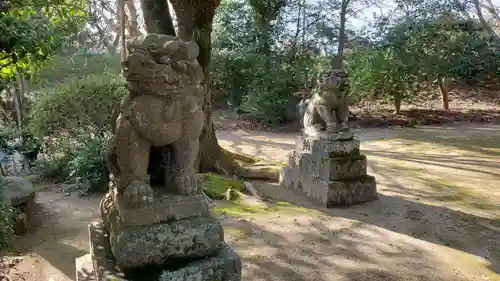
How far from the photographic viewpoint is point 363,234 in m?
4.12

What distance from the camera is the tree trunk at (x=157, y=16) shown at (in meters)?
5.87

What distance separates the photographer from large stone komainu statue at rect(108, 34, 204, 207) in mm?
2186

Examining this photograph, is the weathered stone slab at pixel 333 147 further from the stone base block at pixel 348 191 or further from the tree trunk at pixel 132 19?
the tree trunk at pixel 132 19

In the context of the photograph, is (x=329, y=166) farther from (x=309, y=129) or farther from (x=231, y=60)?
(x=231, y=60)

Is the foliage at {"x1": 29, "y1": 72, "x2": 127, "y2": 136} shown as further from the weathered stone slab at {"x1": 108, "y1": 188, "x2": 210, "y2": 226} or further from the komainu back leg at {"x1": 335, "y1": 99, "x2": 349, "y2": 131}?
the weathered stone slab at {"x1": 108, "y1": 188, "x2": 210, "y2": 226}

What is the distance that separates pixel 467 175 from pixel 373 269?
4000mm

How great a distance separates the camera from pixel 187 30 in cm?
630

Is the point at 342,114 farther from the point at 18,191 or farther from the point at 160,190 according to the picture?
the point at 18,191

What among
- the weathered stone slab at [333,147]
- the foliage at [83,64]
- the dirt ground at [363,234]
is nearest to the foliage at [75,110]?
the dirt ground at [363,234]

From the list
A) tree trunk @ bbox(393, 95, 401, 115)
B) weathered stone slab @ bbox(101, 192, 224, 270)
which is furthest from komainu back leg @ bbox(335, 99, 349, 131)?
tree trunk @ bbox(393, 95, 401, 115)

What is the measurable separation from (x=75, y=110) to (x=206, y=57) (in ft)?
7.74

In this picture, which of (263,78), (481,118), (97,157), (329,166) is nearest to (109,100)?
(97,157)

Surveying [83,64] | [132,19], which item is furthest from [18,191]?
[83,64]

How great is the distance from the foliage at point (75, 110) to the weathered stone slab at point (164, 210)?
523 cm
